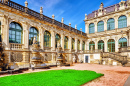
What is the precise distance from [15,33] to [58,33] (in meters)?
8.68

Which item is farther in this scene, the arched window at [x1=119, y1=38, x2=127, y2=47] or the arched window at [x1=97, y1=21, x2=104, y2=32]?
the arched window at [x1=97, y1=21, x2=104, y2=32]

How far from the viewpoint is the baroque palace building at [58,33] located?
12.4 m

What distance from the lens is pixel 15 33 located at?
43.4ft

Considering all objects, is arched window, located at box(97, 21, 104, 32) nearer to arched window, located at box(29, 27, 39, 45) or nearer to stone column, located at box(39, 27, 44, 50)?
stone column, located at box(39, 27, 44, 50)

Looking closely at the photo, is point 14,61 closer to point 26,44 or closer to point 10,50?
point 10,50

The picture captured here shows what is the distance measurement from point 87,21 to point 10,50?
25467 millimetres

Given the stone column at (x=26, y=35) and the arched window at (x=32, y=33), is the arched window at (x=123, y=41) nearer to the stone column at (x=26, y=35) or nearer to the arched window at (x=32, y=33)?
the arched window at (x=32, y=33)

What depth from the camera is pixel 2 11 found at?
1166 cm

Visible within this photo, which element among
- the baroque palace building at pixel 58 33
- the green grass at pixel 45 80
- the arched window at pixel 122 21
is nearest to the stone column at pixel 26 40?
the baroque palace building at pixel 58 33

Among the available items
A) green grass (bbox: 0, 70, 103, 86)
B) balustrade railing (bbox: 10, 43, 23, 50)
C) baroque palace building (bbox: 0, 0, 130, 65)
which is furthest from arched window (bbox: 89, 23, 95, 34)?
green grass (bbox: 0, 70, 103, 86)

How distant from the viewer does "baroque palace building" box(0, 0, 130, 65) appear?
1236 cm

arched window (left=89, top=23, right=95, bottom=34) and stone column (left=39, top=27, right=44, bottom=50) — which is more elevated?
arched window (left=89, top=23, right=95, bottom=34)

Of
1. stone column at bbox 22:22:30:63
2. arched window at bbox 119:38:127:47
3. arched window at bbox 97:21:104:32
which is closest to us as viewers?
stone column at bbox 22:22:30:63

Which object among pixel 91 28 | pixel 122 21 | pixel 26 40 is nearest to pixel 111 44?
pixel 122 21
